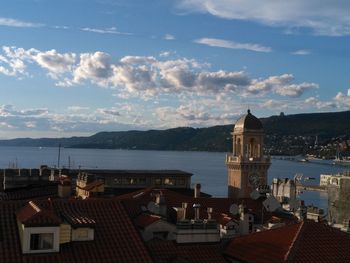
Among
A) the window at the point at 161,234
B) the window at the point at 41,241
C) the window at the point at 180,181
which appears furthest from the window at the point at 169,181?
the window at the point at 41,241

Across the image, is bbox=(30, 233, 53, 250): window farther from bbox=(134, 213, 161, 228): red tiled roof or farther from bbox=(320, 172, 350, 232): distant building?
bbox=(320, 172, 350, 232): distant building

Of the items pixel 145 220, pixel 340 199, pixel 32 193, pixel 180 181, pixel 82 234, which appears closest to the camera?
pixel 82 234

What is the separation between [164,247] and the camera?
66.4 feet

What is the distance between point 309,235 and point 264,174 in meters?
38.3

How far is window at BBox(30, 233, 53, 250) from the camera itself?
1705 cm

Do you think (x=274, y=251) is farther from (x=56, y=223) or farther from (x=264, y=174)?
(x=264, y=174)

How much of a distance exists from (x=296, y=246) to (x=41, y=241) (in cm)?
857

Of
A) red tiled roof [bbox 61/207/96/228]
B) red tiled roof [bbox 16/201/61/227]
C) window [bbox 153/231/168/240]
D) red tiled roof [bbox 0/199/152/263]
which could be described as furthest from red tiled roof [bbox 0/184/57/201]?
red tiled roof [bbox 16/201/61/227]

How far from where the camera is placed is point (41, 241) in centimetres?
1720

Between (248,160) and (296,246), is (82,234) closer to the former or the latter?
(296,246)

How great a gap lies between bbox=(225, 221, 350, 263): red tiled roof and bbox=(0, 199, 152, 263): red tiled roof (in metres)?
4.24

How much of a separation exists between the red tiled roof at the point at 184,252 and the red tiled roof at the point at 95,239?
1253 mm

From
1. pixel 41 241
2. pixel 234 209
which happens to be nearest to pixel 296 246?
pixel 41 241

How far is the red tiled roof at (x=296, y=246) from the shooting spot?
63.4ft
